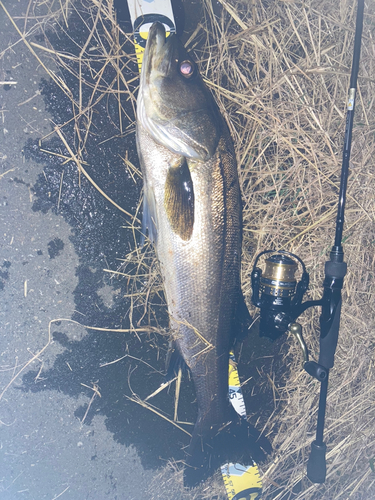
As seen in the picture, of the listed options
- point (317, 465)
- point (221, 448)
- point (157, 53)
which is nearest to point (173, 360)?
point (221, 448)

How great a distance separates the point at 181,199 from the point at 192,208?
89mm

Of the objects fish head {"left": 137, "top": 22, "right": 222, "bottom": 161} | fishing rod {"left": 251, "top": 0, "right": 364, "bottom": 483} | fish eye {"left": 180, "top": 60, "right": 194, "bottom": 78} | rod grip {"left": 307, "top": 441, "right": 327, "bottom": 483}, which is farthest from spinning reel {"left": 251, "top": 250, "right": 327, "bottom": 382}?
fish eye {"left": 180, "top": 60, "right": 194, "bottom": 78}

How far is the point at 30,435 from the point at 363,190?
3.36 m

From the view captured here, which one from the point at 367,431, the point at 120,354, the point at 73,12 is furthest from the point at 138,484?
the point at 73,12

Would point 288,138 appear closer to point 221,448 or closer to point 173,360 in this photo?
point 173,360

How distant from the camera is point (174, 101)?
179cm

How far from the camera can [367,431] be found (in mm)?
2660

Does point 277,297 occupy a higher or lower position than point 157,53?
lower

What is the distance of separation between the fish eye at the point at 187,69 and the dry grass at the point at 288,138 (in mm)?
475

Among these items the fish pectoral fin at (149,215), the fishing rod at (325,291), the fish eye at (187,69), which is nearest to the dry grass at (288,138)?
the fish pectoral fin at (149,215)

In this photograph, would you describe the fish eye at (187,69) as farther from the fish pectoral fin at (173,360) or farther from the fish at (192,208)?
the fish pectoral fin at (173,360)

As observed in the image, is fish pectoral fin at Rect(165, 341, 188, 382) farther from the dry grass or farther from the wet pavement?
the dry grass

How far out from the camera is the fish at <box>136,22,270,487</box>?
1.79 m

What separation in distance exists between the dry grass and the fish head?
0.48m
